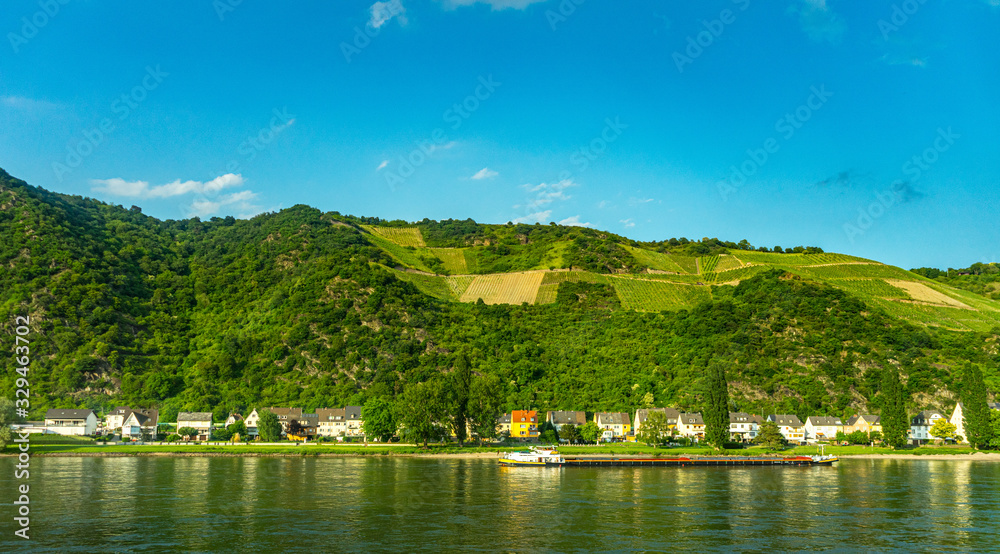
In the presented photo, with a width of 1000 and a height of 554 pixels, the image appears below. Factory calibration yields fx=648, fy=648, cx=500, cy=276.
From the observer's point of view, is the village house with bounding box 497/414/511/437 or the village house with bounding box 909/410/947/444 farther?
the village house with bounding box 497/414/511/437

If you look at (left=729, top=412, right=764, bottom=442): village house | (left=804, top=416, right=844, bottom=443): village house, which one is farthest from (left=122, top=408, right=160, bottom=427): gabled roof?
(left=804, top=416, right=844, bottom=443): village house

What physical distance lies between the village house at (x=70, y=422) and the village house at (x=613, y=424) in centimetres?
8745

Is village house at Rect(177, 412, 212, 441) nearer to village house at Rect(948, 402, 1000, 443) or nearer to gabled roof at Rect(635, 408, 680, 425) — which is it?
gabled roof at Rect(635, 408, 680, 425)

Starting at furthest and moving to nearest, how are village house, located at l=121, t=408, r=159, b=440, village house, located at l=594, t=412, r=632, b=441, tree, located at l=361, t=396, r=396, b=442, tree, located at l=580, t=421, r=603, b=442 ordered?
village house, located at l=594, t=412, r=632, b=441 → tree, located at l=580, t=421, r=603, b=442 → village house, located at l=121, t=408, r=159, b=440 → tree, located at l=361, t=396, r=396, b=442

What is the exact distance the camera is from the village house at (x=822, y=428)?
114 meters

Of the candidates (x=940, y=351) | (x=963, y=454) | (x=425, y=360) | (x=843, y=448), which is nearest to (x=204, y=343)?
(x=425, y=360)

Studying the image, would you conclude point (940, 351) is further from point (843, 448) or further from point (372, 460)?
point (372, 460)

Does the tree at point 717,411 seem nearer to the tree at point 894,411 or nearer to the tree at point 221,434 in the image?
the tree at point 894,411

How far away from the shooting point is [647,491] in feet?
187

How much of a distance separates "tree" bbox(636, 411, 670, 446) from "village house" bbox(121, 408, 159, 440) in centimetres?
8183

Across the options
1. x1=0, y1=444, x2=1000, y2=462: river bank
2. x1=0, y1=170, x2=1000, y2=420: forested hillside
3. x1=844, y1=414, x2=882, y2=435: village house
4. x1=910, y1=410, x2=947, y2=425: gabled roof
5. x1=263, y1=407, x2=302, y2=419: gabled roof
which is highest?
x1=0, y1=170, x2=1000, y2=420: forested hillside

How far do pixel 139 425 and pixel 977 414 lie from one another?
13241 centimetres

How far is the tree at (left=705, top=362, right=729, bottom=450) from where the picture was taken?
94.5 meters

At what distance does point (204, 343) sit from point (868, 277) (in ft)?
557
